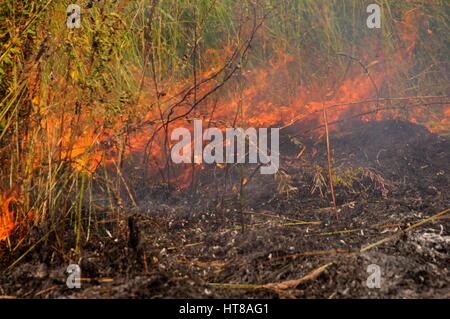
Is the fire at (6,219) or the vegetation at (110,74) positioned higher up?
the vegetation at (110,74)

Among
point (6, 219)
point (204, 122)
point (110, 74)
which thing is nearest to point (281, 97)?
point (204, 122)

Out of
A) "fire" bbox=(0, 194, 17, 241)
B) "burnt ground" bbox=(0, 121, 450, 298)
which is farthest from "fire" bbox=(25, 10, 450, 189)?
"fire" bbox=(0, 194, 17, 241)

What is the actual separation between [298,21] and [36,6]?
6.50ft

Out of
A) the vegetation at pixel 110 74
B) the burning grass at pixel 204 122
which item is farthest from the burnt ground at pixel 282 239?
the vegetation at pixel 110 74

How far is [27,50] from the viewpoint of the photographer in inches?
109

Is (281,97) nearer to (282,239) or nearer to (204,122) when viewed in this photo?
(204,122)

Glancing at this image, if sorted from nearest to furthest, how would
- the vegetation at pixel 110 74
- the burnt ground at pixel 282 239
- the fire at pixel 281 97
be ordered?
the burnt ground at pixel 282 239
the vegetation at pixel 110 74
the fire at pixel 281 97

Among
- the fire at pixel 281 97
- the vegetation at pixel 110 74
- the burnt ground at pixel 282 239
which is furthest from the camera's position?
the fire at pixel 281 97

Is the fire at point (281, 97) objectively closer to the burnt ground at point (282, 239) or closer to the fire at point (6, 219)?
the burnt ground at point (282, 239)

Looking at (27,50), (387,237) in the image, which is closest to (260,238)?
(387,237)

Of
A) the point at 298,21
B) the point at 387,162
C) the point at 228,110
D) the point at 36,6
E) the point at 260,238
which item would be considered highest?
the point at 298,21

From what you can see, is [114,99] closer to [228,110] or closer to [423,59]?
[228,110]

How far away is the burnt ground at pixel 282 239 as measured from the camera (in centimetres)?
233

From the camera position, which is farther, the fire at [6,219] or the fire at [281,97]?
the fire at [281,97]
